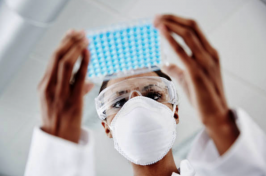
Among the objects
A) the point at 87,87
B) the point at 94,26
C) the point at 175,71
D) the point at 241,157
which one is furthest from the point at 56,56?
the point at 94,26

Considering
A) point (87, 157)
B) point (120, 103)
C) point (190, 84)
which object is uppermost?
point (190, 84)

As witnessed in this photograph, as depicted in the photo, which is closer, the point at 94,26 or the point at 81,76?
the point at 81,76

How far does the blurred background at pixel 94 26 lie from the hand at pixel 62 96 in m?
0.60

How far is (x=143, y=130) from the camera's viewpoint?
1.19 meters

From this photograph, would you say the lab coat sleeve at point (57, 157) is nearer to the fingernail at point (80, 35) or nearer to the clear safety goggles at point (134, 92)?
the fingernail at point (80, 35)

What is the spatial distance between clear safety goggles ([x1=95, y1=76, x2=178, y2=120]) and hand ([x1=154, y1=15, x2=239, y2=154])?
23.8 inches

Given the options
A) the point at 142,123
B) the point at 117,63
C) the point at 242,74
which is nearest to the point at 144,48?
the point at 117,63

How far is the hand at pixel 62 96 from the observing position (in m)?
0.71

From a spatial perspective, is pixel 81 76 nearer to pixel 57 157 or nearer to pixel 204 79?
pixel 57 157

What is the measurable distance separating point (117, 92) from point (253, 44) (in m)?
1.45

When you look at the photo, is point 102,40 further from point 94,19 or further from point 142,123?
point 94,19

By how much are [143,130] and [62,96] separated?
555 mm

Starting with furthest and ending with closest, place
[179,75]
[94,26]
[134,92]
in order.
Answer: [94,26] → [134,92] → [179,75]

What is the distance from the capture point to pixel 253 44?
7.20 ft
